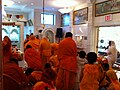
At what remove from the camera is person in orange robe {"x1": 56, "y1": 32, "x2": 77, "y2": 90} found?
428 cm

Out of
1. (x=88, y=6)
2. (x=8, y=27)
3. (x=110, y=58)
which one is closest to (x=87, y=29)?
(x=88, y=6)

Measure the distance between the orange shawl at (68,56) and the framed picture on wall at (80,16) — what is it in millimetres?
5263

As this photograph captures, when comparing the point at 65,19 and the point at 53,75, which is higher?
the point at 65,19

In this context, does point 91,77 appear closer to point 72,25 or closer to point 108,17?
point 108,17

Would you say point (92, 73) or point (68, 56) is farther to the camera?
point (68, 56)

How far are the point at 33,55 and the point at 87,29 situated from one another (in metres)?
5.04

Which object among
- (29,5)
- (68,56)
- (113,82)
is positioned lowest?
(113,82)

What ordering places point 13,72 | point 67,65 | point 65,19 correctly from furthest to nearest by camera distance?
point 65,19 → point 67,65 → point 13,72

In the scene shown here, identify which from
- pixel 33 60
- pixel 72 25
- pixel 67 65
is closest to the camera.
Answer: pixel 67 65

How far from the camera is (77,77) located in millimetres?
4520

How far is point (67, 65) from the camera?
4.27 metres

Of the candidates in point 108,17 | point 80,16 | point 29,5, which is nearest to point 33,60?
point 108,17

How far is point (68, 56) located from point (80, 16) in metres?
6.03

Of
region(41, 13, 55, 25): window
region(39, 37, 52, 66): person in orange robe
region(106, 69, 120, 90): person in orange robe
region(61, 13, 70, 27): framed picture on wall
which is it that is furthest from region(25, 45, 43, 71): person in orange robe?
region(41, 13, 55, 25): window
